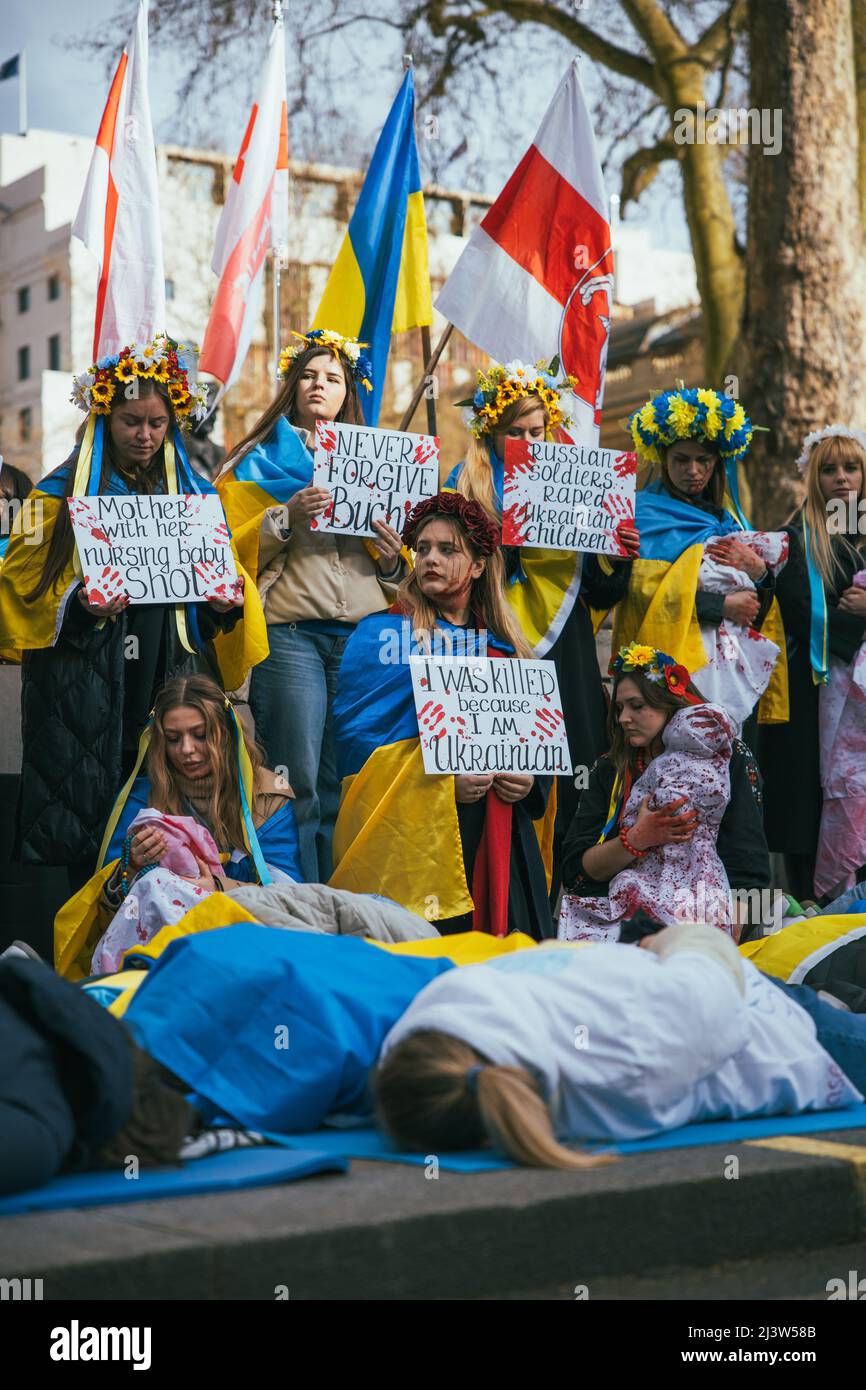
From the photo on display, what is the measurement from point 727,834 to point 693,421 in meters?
1.84

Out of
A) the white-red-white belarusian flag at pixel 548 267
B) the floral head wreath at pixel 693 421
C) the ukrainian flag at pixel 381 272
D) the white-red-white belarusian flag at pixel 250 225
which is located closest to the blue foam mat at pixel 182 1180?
the floral head wreath at pixel 693 421

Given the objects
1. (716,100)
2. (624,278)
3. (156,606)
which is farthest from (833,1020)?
(624,278)

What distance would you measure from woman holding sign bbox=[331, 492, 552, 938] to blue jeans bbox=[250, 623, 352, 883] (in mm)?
119

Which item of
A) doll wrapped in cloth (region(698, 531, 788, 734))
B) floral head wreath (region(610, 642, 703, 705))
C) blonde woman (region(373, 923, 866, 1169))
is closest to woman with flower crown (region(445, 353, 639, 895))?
doll wrapped in cloth (region(698, 531, 788, 734))

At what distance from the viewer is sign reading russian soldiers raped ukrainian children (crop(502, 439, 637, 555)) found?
273 inches

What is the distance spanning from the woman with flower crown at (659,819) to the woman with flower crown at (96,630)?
1.27m

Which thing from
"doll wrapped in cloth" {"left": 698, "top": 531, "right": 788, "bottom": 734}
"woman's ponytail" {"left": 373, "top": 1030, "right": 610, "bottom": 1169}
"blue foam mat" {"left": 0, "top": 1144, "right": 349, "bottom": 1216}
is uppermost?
"doll wrapped in cloth" {"left": 698, "top": 531, "right": 788, "bottom": 734}

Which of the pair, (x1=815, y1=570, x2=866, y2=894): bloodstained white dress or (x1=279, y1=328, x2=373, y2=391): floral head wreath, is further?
(x1=815, y1=570, x2=866, y2=894): bloodstained white dress

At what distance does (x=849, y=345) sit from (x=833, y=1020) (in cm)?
824

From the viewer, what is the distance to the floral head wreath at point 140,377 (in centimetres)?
649

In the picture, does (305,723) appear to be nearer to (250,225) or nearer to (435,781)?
(435,781)

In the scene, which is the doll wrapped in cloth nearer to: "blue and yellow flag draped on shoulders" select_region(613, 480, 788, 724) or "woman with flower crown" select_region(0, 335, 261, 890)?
"blue and yellow flag draped on shoulders" select_region(613, 480, 788, 724)

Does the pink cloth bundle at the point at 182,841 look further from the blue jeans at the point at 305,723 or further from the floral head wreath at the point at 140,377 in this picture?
Result: the floral head wreath at the point at 140,377
